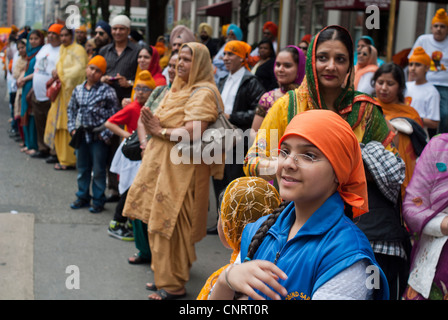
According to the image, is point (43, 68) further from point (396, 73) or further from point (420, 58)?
point (396, 73)

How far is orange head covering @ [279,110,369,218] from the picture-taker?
1.67m

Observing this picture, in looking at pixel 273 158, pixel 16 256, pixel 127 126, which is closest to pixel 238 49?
pixel 127 126

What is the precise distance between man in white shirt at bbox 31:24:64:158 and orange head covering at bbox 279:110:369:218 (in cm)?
796

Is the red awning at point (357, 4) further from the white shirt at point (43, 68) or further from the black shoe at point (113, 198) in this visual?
the black shoe at point (113, 198)

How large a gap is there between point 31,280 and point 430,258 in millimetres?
3187

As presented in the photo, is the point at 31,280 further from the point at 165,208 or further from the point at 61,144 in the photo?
the point at 61,144

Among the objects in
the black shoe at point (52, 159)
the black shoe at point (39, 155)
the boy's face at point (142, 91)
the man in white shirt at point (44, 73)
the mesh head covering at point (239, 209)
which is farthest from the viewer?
the black shoe at point (39, 155)

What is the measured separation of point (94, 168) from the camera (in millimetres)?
6801

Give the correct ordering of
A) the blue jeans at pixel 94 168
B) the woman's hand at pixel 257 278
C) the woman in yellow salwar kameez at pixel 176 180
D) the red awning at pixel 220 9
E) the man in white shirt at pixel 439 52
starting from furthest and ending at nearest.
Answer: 1. the red awning at pixel 220 9
2. the man in white shirt at pixel 439 52
3. the blue jeans at pixel 94 168
4. the woman in yellow salwar kameez at pixel 176 180
5. the woman's hand at pixel 257 278

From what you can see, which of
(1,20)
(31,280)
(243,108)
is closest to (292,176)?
(31,280)

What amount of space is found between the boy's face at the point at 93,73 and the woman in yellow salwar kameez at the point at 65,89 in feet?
6.32

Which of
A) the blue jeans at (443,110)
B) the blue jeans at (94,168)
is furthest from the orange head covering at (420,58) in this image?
the blue jeans at (94,168)

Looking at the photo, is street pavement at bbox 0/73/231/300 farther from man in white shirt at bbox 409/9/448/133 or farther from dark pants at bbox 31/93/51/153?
man in white shirt at bbox 409/9/448/133

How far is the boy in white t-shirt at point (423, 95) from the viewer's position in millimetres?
6164
